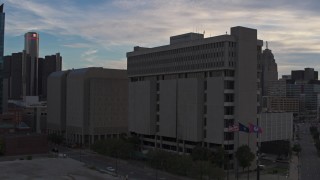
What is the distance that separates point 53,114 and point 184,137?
82134mm

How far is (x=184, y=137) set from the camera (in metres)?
112

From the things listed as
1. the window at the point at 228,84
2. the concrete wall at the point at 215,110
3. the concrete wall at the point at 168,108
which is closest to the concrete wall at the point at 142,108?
the concrete wall at the point at 168,108

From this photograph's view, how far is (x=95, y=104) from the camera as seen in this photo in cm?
15438

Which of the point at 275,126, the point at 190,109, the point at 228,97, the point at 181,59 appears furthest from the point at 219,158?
the point at 275,126

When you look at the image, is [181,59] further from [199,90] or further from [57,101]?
[57,101]

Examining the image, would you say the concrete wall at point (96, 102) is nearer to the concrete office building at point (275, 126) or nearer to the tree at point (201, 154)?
the concrete office building at point (275, 126)

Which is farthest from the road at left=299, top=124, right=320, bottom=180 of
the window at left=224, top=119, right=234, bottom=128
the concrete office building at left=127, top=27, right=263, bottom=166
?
the window at left=224, top=119, right=234, bottom=128

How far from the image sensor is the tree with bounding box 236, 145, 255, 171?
316 ft

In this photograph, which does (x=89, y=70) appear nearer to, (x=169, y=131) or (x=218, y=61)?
(x=169, y=131)

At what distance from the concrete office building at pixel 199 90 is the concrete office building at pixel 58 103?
52215 millimetres

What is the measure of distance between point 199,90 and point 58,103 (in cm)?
8215

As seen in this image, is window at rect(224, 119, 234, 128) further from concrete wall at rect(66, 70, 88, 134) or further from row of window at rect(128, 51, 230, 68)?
concrete wall at rect(66, 70, 88, 134)

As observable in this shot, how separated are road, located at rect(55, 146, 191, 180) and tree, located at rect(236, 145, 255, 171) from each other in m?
15.9

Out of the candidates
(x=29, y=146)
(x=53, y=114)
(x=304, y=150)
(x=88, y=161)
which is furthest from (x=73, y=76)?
(x=304, y=150)
